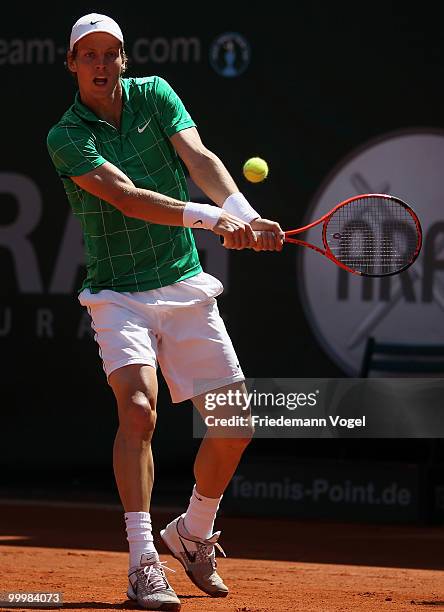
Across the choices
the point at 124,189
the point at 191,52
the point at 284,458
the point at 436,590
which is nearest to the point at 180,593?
the point at 436,590

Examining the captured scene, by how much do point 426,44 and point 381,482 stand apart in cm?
206

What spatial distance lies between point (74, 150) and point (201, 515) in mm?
1196

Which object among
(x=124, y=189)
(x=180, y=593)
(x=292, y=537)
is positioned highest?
(x=124, y=189)

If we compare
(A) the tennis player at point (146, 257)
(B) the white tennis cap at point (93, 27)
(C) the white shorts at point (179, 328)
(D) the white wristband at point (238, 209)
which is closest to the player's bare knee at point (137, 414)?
(A) the tennis player at point (146, 257)

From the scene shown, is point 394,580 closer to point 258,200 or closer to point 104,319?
point 104,319

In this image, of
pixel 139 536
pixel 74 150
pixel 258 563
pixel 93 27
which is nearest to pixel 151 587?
pixel 139 536

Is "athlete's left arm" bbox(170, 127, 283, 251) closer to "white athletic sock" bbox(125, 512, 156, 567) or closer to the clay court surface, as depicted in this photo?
"white athletic sock" bbox(125, 512, 156, 567)

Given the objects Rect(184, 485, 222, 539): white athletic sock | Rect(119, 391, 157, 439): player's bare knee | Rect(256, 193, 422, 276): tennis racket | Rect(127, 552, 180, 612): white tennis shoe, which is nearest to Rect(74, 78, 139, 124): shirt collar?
Rect(119, 391, 157, 439): player's bare knee

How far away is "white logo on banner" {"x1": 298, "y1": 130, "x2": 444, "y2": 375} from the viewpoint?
241 inches

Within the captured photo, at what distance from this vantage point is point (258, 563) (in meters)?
4.89

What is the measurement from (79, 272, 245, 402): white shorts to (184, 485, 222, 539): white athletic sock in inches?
13.3

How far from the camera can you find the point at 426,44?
6078mm

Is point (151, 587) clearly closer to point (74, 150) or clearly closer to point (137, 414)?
point (137, 414)

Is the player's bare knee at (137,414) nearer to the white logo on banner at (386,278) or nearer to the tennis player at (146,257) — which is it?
the tennis player at (146,257)
